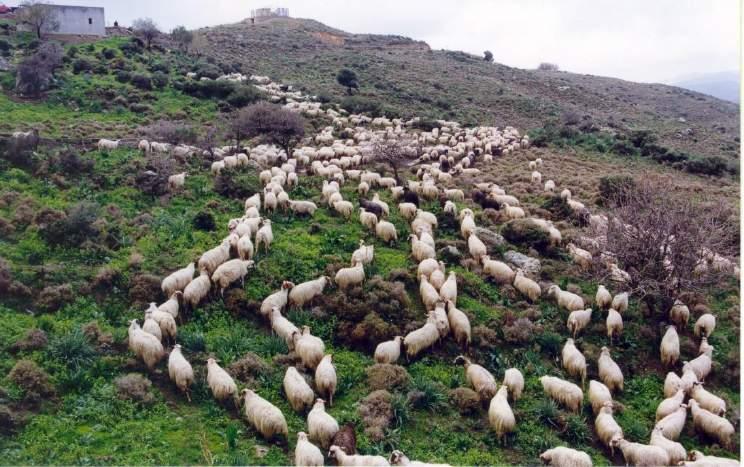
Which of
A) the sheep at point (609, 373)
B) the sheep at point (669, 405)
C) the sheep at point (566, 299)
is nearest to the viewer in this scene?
the sheep at point (669, 405)

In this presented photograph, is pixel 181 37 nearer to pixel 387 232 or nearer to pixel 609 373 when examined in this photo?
pixel 387 232

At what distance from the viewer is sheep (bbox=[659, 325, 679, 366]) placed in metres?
11.9

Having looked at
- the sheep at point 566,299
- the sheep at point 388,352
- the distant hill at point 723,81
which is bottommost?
the sheep at point 388,352

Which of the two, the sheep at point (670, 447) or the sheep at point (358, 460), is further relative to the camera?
the sheep at point (670, 447)

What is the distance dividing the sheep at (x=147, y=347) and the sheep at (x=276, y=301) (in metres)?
2.38

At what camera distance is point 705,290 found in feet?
45.3

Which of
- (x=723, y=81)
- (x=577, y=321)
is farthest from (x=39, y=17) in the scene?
(x=723, y=81)

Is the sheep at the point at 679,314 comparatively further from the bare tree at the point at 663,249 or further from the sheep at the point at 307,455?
the sheep at the point at 307,455

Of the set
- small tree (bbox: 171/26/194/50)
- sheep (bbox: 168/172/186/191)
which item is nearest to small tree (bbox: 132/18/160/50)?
small tree (bbox: 171/26/194/50)

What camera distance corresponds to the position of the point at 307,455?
26.5 feet

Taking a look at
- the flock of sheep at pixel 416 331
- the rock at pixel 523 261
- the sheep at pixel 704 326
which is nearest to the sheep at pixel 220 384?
the flock of sheep at pixel 416 331

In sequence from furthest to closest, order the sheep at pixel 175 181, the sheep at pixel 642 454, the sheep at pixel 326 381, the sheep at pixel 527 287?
the sheep at pixel 175 181 < the sheep at pixel 527 287 < the sheep at pixel 326 381 < the sheep at pixel 642 454

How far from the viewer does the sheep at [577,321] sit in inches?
499

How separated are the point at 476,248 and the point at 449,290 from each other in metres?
3.12
